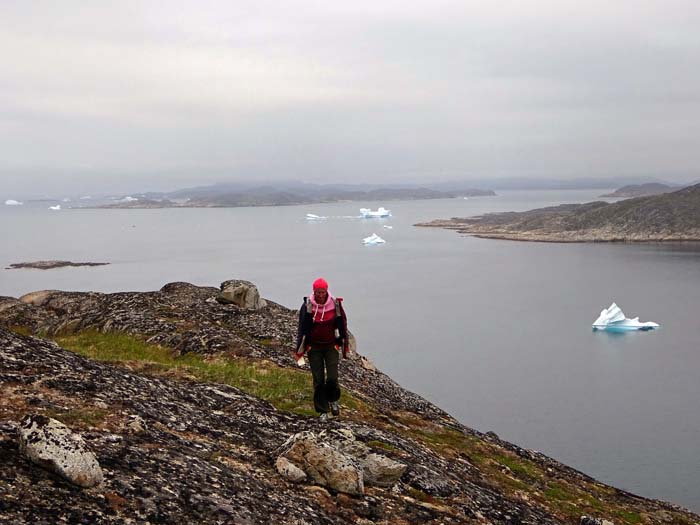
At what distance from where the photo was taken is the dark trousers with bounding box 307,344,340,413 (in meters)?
14.8

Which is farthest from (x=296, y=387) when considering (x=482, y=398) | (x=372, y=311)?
(x=372, y=311)

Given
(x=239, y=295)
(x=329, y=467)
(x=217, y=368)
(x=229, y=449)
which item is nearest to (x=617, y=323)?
(x=239, y=295)

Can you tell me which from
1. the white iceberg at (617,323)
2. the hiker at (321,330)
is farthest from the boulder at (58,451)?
the white iceberg at (617,323)

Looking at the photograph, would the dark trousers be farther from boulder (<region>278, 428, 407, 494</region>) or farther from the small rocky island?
the small rocky island

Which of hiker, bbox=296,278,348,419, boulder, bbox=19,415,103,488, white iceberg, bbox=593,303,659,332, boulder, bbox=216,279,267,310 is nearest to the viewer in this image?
boulder, bbox=19,415,103,488

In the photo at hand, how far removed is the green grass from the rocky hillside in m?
0.09

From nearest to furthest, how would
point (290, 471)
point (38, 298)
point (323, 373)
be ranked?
point (290, 471) < point (323, 373) < point (38, 298)

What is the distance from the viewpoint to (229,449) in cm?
1248

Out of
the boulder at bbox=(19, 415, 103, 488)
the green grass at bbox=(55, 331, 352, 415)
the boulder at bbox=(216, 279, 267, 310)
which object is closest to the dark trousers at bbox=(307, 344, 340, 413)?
the green grass at bbox=(55, 331, 352, 415)

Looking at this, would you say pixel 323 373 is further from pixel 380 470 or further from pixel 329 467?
pixel 329 467

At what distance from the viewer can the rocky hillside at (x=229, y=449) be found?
8820mm

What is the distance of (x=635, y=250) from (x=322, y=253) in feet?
324

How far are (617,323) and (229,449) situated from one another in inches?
3438

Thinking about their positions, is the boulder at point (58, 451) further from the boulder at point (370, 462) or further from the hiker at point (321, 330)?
the hiker at point (321, 330)
